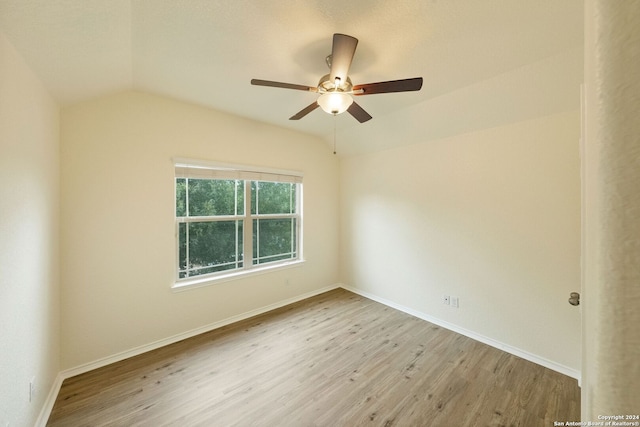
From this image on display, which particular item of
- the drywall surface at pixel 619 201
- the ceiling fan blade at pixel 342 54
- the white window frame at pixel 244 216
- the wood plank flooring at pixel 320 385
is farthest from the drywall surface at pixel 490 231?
the drywall surface at pixel 619 201

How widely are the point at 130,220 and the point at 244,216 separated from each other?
122 cm

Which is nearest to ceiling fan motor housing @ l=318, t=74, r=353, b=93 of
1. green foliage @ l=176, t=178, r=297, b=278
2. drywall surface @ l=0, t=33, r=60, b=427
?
drywall surface @ l=0, t=33, r=60, b=427

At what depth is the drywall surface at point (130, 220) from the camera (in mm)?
2174

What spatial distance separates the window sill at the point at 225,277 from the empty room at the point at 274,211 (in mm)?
26

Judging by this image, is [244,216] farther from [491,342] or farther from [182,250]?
[491,342]

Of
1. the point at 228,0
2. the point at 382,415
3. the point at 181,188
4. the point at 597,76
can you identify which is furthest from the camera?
the point at 181,188

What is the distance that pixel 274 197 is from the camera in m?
3.64

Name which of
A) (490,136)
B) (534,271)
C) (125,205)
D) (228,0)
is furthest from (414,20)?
(125,205)

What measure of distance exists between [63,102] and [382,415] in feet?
11.6

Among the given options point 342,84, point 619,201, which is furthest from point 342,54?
point 619,201

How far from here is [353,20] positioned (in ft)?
5.08

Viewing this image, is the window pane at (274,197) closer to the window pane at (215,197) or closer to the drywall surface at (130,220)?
the window pane at (215,197)

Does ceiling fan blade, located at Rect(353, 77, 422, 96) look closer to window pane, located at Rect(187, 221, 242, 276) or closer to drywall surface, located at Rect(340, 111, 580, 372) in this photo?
drywall surface, located at Rect(340, 111, 580, 372)

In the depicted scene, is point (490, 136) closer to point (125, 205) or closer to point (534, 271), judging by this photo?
point (534, 271)
